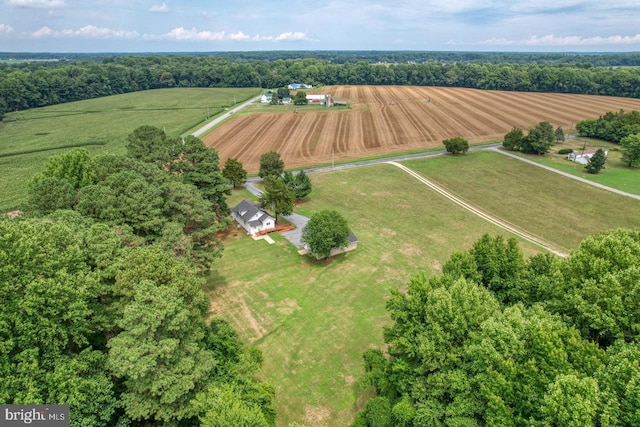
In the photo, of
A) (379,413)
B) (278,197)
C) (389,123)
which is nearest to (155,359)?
(379,413)

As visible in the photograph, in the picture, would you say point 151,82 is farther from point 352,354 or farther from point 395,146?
point 352,354

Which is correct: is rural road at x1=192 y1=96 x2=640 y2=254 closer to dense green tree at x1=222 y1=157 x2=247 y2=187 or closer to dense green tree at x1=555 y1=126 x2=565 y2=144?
dense green tree at x1=222 y1=157 x2=247 y2=187

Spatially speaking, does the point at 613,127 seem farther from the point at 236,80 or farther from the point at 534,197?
the point at 236,80

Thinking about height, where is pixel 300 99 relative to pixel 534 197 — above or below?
above

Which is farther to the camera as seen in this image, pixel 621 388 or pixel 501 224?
pixel 501 224

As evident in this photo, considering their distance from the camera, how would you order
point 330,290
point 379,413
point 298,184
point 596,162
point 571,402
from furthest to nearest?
point 596,162
point 298,184
point 330,290
point 379,413
point 571,402

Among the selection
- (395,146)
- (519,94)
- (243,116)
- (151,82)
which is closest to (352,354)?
(395,146)

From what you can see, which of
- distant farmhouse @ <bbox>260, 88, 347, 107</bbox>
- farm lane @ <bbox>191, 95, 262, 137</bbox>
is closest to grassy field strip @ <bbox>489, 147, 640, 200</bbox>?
distant farmhouse @ <bbox>260, 88, 347, 107</bbox>
